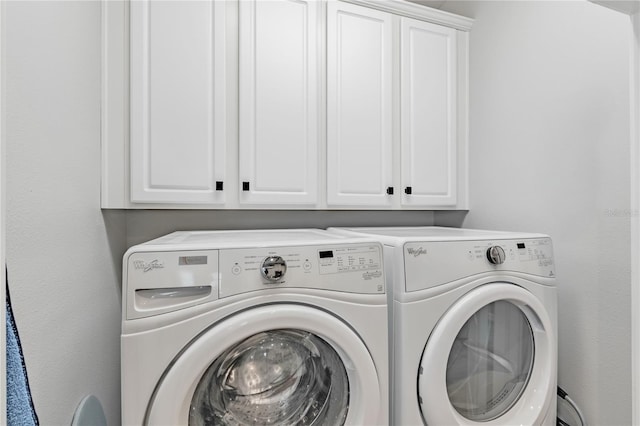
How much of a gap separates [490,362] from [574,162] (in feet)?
2.79

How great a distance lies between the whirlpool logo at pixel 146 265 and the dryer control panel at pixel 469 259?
0.71 metres

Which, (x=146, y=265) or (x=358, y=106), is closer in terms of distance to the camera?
(x=146, y=265)

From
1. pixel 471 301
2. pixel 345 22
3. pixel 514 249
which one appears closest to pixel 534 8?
pixel 345 22

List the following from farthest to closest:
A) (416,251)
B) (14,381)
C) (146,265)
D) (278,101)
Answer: (278,101)
(416,251)
(146,265)
(14,381)

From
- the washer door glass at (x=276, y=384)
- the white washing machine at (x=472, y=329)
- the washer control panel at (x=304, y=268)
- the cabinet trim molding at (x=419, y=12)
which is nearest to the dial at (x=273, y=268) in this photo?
the washer control panel at (x=304, y=268)

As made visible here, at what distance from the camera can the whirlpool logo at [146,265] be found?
87 cm

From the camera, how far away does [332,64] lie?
162 centimetres

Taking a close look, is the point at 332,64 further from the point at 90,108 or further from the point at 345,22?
the point at 90,108

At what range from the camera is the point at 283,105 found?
5.03ft

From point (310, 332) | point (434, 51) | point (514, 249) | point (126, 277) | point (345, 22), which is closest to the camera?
point (126, 277)

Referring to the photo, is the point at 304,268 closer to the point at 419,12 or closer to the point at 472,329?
the point at 472,329

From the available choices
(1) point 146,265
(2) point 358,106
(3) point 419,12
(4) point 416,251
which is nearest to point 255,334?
(1) point 146,265

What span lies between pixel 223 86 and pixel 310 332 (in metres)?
1.04

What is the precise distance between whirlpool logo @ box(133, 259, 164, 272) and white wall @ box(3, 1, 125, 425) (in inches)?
7.5
